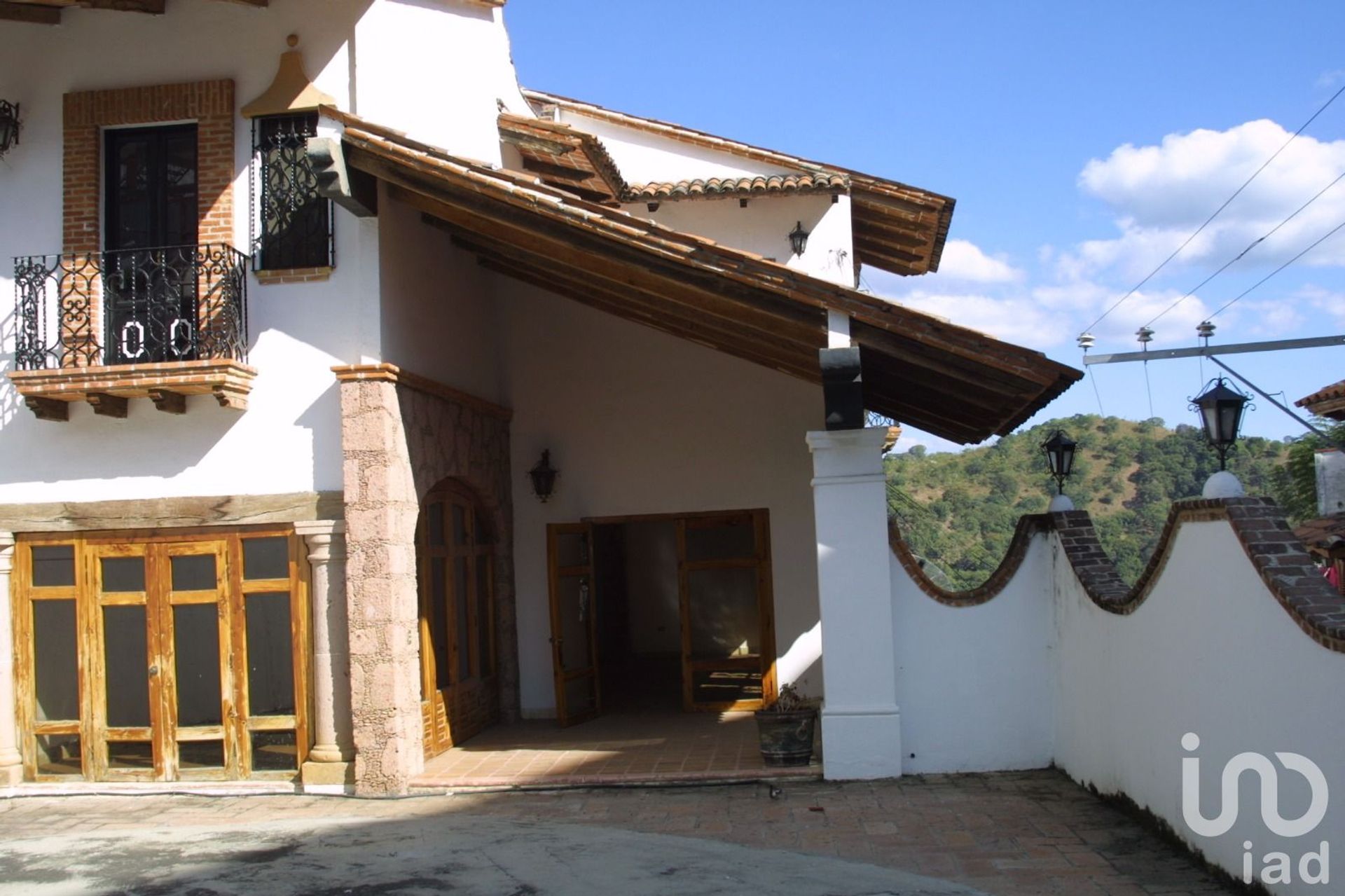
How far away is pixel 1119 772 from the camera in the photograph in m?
7.52

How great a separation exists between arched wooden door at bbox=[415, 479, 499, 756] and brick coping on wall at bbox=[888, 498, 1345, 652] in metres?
3.94

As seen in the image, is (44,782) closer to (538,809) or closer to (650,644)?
(538,809)

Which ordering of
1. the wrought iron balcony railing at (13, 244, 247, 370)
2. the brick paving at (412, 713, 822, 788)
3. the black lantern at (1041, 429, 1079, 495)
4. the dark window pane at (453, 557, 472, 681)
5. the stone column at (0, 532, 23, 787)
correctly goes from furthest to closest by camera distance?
the dark window pane at (453, 557, 472, 681) < the black lantern at (1041, 429, 1079, 495) < the stone column at (0, 532, 23, 787) < the wrought iron balcony railing at (13, 244, 247, 370) < the brick paving at (412, 713, 822, 788)

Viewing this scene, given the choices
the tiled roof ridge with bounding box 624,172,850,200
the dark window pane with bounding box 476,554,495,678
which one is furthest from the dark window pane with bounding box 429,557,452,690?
the tiled roof ridge with bounding box 624,172,850,200

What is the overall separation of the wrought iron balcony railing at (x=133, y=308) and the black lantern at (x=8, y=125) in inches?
39.7

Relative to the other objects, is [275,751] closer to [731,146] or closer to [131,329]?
[131,329]

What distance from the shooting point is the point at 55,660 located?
979cm

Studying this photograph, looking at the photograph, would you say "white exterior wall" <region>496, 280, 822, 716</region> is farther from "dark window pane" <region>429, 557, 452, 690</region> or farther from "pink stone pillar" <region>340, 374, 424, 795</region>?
"pink stone pillar" <region>340, 374, 424, 795</region>

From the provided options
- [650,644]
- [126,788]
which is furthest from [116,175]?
[650,644]

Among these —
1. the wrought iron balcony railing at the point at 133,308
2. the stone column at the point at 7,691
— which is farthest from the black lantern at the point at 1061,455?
the stone column at the point at 7,691

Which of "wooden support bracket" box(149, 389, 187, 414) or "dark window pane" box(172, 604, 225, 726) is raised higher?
"wooden support bracket" box(149, 389, 187, 414)

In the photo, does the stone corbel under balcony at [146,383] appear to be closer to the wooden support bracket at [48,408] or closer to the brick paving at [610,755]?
the wooden support bracket at [48,408]

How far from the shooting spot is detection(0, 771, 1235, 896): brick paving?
642cm

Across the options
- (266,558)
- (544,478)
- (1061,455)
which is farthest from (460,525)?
(1061,455)
